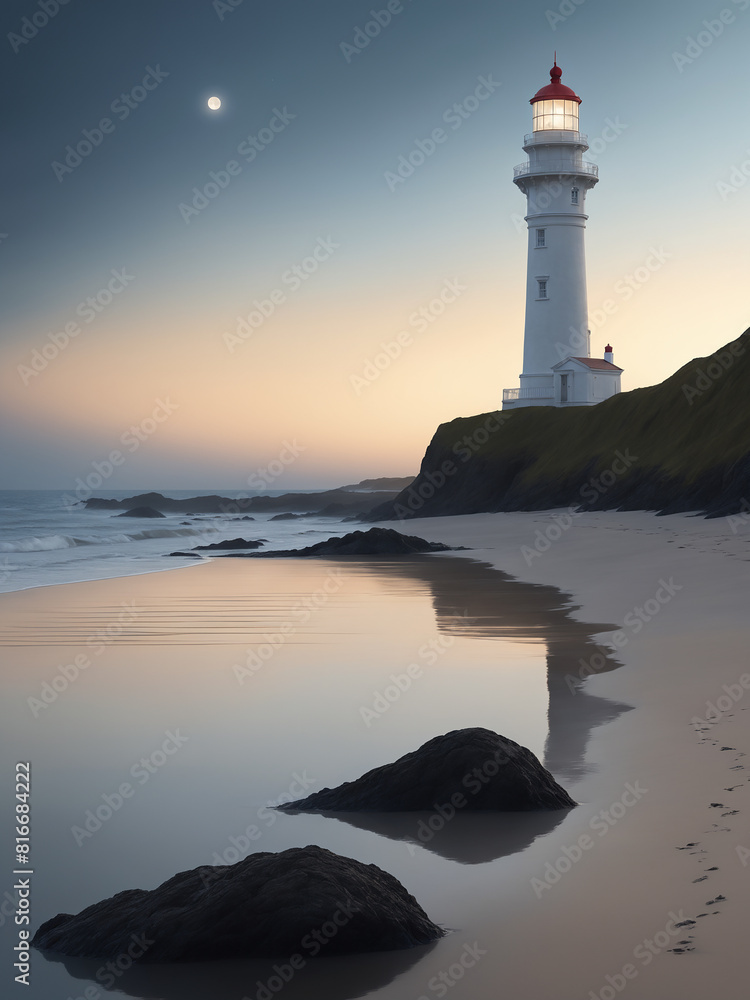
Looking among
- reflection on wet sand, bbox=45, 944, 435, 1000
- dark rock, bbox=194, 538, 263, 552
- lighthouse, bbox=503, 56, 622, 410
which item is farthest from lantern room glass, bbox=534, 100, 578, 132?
reflection on wet sand, bbox=45, 944, 435, 1000

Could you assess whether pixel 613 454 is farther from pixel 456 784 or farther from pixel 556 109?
pixel 456 784

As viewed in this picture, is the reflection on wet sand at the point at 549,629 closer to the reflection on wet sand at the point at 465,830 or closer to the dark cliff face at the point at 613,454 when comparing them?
the reflection on wet sand at the point at 465,830

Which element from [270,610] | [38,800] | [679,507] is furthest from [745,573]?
[679,507]

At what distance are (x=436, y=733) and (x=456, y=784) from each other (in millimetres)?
1638

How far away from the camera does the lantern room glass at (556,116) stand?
47688mm

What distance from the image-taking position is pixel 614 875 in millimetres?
4000

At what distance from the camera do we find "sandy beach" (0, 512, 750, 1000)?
3414mm

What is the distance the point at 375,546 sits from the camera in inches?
1000

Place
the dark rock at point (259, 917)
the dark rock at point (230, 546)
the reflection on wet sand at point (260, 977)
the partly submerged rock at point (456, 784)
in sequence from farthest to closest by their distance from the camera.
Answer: the dark rock at point (230, 546)
the partly submerged rock at point (456, 784)
the dark rock at point (259, 917)
the reflection on wet sand at point (260, 977)

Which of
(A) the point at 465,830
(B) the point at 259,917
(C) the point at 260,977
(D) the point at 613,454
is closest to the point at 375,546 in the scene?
(D) the point at 613,454

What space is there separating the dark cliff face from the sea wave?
14.4 meters

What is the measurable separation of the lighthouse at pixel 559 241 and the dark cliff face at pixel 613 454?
2.70 meters

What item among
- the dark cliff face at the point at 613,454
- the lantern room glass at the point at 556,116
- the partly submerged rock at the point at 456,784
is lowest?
the partly submerged rock at the point at 456,784

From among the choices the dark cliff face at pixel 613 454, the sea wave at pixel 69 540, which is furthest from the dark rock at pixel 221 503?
the sea wave at pixel 69 540
